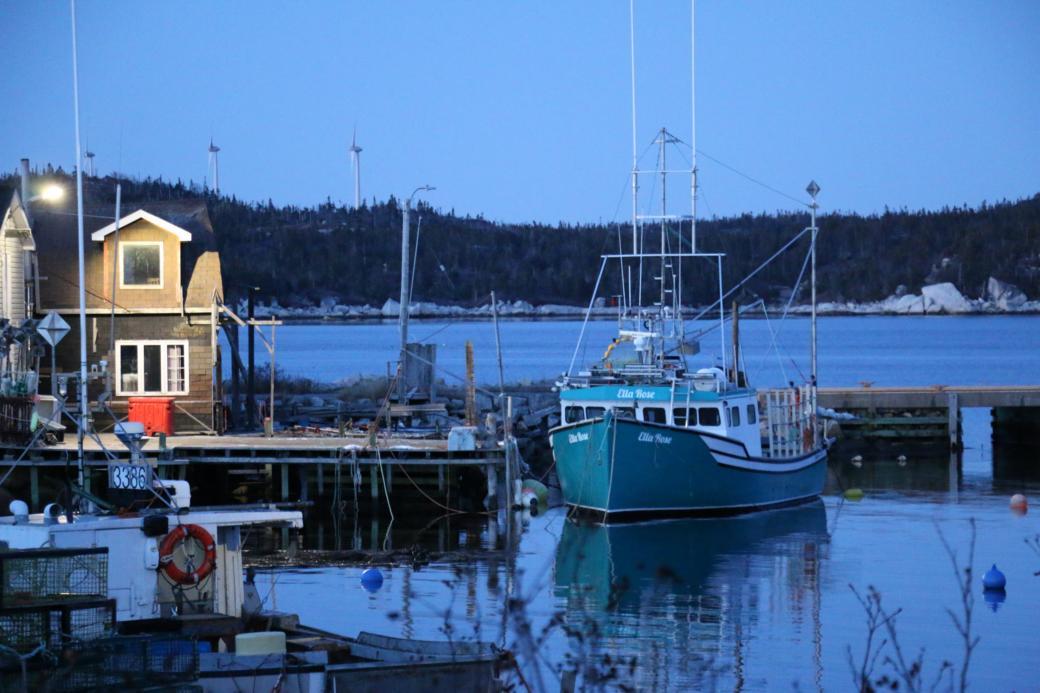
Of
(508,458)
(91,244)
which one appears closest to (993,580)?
(508,458)

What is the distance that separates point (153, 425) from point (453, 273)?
157m

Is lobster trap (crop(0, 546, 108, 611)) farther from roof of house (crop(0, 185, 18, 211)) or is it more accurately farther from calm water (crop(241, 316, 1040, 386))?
calm water (crop(241, 316, 1040, 386))

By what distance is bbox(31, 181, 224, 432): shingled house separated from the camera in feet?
115

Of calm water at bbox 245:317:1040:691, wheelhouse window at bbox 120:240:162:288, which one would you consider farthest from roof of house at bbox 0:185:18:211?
calm water at bbox 245:317:1040:691

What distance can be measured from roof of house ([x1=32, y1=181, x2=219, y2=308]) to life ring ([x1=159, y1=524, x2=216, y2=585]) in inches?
814

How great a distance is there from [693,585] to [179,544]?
1259cm

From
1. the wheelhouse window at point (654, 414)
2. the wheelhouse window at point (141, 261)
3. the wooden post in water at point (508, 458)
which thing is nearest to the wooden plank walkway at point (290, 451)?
the wooden post in water at point (508, 458)

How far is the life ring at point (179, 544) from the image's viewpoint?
14.8 meters

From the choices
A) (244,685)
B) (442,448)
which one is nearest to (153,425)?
(442,448)

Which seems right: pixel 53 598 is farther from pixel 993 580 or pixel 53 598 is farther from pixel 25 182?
pixel 25 182

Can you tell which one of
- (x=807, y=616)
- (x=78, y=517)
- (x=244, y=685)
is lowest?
(x=807, y=616)

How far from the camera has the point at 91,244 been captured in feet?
119

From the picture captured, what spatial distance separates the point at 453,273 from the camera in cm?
19075

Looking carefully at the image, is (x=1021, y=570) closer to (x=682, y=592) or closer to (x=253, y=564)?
(x=682, y=592)
